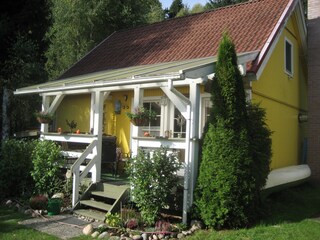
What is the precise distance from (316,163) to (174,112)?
A: 528cm

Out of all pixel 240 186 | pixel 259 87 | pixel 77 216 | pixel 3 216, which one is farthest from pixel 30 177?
pixel 259 87

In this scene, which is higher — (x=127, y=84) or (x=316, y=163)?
(x=127, y=84)

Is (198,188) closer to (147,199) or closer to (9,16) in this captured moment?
(147,199)

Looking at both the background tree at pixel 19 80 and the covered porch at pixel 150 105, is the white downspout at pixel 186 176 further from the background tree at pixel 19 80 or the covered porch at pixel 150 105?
the background tree at pixel 19 80

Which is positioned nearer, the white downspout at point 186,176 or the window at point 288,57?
the white downspout at point 186,176

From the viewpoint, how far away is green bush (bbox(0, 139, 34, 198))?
34.0 ft

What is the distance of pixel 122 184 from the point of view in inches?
363

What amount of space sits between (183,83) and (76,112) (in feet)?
23.8

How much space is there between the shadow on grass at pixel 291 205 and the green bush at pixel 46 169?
527 cm

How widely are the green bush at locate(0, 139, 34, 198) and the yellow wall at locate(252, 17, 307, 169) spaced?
6.47m

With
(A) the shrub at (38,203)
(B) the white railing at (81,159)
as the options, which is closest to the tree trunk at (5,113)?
(B) the white railing at (81,159)

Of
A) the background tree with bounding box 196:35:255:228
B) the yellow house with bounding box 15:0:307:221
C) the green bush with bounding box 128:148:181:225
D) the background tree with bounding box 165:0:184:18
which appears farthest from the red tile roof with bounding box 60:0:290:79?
the background tree with bounding box 165:0:184:18

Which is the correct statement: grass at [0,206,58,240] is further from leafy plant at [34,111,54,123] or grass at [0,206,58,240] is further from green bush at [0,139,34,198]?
leafy plant at [34,111,54,123]

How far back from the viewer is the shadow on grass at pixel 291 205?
26.2ft
